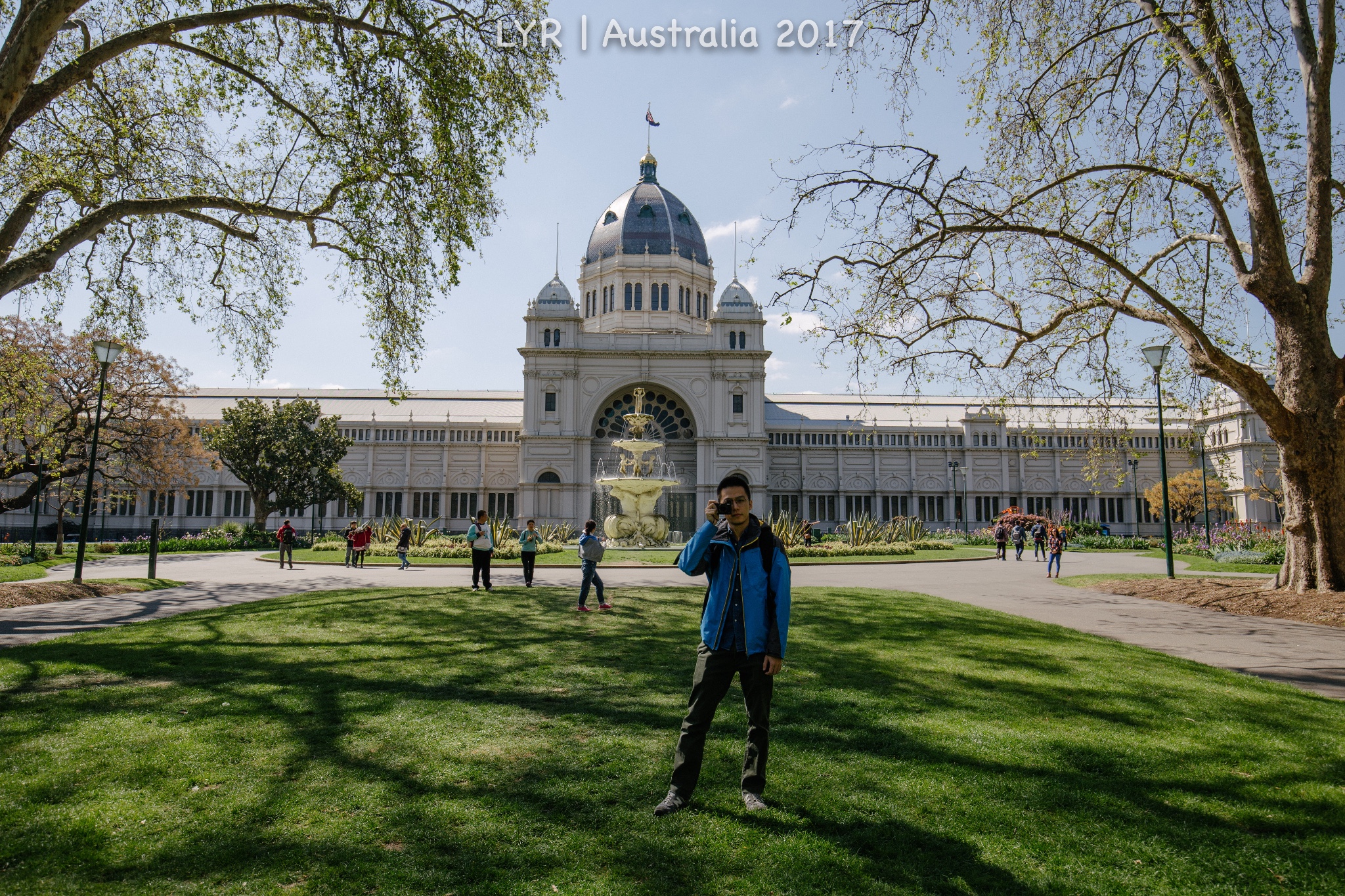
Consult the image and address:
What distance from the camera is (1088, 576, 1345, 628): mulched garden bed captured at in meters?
13.4

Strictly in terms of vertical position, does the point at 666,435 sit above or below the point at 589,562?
above

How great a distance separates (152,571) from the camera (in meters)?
19.7

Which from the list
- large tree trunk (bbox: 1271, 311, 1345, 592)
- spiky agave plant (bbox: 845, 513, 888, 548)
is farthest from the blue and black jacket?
spiky agave plant (bbox: 845, 513, 888, 548)

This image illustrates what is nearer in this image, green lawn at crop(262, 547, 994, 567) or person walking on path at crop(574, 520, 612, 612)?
person walking on path at crop(574, 520, 612, 612)

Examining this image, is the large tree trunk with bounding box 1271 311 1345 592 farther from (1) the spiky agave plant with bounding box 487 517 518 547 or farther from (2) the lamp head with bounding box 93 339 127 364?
(2) the lamp head with bounding box 93 339 127 364

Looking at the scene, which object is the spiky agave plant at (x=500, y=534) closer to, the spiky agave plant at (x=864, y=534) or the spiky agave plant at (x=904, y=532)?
the spiky agave plant at (x=864, y=534)

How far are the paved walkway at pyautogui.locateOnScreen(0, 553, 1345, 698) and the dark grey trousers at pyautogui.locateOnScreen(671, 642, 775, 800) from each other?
7.06 m

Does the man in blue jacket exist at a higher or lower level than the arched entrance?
lower

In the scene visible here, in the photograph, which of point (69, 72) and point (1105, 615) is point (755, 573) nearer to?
point (1105, 615)

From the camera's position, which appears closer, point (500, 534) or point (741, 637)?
point (741, 637)

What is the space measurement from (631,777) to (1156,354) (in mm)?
19190

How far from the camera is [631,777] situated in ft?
17.2

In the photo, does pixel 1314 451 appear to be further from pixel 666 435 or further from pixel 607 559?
pixel 666 435

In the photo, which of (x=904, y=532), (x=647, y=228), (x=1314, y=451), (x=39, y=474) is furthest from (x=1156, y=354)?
(x=647, y=228)
